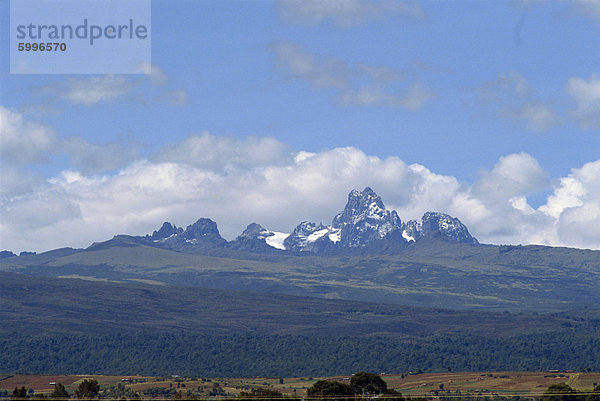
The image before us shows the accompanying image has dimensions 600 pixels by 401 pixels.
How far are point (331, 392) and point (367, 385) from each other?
59.9 feet

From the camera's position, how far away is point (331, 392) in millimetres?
166375

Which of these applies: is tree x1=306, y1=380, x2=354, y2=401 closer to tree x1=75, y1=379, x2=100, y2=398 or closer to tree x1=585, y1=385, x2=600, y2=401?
tree x1=75, y1=379, x2=100, y2=398

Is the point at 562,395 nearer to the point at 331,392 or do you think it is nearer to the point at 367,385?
the point at 367,385

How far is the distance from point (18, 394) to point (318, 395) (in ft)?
161

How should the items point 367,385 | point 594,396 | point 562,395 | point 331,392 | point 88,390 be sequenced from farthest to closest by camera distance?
1. point 367,385
2. point 562,395
3. point 594,396
4. point 331,392
5. point 88,390

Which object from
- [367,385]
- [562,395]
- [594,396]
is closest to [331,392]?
[367,385]

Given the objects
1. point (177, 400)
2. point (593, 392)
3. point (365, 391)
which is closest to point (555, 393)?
point (593, 392)

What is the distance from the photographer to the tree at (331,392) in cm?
16200

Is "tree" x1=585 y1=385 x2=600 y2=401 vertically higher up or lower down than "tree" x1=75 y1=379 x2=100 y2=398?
lower down

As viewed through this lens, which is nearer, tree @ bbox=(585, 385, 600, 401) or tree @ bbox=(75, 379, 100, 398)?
tree @ bbox=(75, 379, 100, 398)

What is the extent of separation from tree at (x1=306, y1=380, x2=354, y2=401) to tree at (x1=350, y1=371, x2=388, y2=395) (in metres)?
7.45

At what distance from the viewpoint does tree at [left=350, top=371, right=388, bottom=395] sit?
181000 millimetres

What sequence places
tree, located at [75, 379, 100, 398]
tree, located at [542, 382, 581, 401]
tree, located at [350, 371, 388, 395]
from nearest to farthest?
tree, located at [75, 379, 100, 398] < tree, located at [542, 382, 581, 401] < tree, located at [350, 371, 388, 395]

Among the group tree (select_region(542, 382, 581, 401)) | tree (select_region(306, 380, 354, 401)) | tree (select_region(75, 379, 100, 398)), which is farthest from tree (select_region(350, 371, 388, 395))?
tree (select_region(75, 379, 100, 398))
